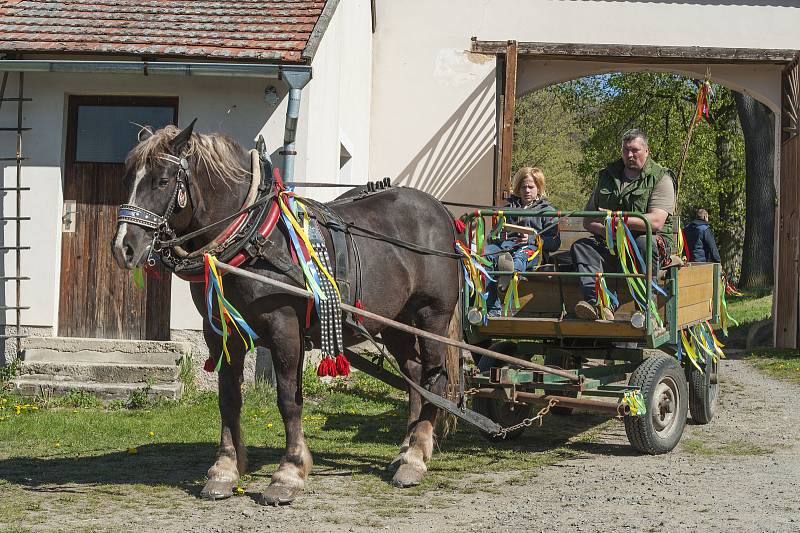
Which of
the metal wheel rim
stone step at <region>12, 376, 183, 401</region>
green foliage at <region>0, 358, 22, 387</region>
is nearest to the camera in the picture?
the metal wheel rim

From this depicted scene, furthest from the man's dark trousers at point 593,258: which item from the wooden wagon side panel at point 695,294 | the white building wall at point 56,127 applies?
the white building wall at point 56,127

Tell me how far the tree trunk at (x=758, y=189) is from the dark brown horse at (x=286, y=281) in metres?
15.3

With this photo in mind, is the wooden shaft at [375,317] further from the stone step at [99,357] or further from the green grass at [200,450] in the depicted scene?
the stone step at [99,357]

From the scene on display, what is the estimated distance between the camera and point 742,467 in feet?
20.7

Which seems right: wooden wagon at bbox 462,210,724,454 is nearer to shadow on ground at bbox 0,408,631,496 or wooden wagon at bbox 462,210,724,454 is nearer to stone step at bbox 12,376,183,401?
shadow on ground at bbox 0,408,631,496

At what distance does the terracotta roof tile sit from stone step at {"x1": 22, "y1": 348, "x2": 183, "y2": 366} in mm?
2778

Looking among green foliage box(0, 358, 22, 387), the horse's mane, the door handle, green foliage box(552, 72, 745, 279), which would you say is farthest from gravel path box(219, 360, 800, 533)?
green foliage box(552, 72, 745, 279)

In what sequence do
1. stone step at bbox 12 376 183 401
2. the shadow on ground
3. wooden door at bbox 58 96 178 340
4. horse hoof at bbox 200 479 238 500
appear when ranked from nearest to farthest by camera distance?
horse hoof at bbox 200 479 238 500 < the shadow on ground < stone step at bbox 12 376 183 401 < wooden door at bbox 58 96 178 340


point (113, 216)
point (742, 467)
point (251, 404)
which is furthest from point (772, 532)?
point (113, 216)

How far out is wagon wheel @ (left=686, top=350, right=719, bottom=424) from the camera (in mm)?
7656

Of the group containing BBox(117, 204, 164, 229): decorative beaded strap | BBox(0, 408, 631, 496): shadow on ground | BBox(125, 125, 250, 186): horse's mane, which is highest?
BBox(125, 125, 250, 186): horse's mane

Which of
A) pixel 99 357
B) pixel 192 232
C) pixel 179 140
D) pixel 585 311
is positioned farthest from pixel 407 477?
pixel 99 357

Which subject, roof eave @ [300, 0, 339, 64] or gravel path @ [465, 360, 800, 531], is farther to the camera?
roof eave @ [300, 0, 339, 64]

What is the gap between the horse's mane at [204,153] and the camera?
5070 mm
